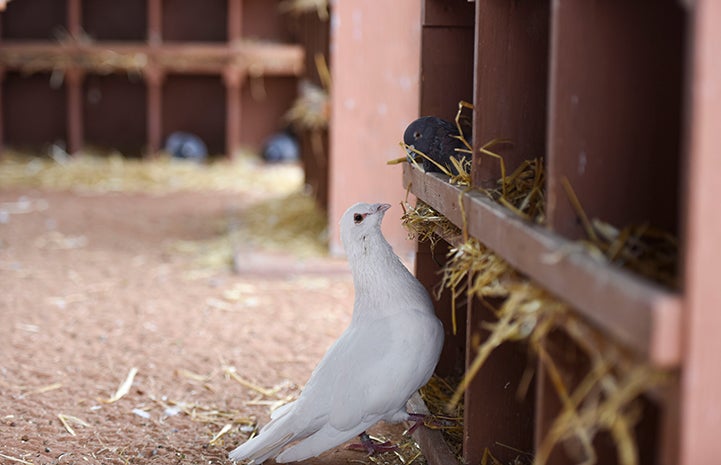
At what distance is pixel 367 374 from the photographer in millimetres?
2818

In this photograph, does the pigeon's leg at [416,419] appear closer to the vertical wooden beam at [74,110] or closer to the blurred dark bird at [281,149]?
the blurred dark bird at [281,149]

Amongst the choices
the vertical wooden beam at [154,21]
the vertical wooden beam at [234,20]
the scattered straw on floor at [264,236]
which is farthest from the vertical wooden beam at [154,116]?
the scattered straw on floor at [264,236]

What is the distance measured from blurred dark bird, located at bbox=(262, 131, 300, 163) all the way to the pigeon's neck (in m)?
8.67

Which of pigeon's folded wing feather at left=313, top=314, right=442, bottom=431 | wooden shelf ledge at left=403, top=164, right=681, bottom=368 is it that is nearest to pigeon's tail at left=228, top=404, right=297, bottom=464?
pigeon's folded wing feather at left=313, top=314, right=442, bottom=431

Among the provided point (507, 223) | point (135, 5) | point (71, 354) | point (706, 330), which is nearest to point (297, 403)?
point (507, 223)

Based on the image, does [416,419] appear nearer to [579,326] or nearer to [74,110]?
[579,326]

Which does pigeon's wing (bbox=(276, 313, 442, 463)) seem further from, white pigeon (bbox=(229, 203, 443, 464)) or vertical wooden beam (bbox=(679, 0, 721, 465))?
vertical wooden beam (bbox=(679, 0, 721, 465))

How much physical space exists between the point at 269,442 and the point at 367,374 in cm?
34

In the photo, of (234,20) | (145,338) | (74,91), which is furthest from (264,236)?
(74,91)

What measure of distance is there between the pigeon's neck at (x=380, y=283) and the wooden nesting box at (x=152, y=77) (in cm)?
814

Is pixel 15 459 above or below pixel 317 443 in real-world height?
Answer: below

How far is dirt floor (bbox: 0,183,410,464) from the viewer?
3352 millimetres

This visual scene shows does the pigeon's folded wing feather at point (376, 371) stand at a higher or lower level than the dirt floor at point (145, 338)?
higher

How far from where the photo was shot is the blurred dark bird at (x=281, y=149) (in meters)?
11.6
